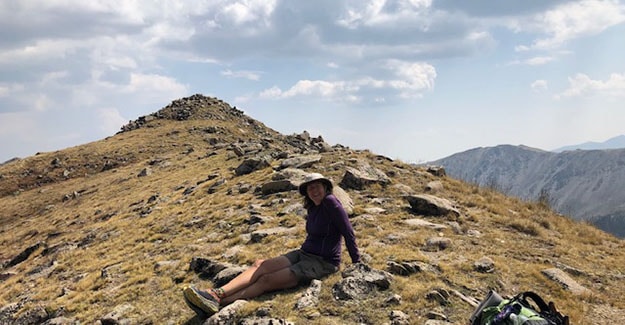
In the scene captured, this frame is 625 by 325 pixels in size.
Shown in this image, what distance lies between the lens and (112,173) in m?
43.9

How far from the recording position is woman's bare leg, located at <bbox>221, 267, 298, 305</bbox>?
9.05 metres

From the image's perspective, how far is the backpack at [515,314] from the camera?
19.8 ft

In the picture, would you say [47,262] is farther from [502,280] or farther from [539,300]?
[539,300]

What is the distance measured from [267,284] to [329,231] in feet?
5.93

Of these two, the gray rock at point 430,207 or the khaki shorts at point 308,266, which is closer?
the khaki shorts at point 308,266

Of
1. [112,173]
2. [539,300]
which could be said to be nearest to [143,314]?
[539,300]

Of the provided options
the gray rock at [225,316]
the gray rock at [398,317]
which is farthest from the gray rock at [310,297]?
the gray rock at [398,317]

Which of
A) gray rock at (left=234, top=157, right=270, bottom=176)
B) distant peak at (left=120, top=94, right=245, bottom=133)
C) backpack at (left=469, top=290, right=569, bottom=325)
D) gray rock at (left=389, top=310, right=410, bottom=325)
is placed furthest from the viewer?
distant peak at (left=120, top=94, right=245, bottom=133)

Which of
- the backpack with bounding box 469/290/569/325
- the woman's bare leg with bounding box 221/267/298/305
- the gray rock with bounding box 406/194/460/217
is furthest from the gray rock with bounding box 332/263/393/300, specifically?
the gray rock with bounding box 406/194/460/217

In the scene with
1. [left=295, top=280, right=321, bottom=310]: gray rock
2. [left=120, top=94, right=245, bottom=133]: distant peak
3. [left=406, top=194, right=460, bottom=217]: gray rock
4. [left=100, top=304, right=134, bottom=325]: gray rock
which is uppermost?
[left=120, top=94, right=245, bottom=133]: distant peak

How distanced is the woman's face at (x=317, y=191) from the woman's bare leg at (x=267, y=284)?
66.6 inches

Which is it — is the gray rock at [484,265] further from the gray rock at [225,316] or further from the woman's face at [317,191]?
the gray rock at [225,316]

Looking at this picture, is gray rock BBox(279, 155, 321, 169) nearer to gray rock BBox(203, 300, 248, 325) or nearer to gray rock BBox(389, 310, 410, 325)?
gray rock BBox(203, 300, 248, 325)

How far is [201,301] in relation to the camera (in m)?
8.36
